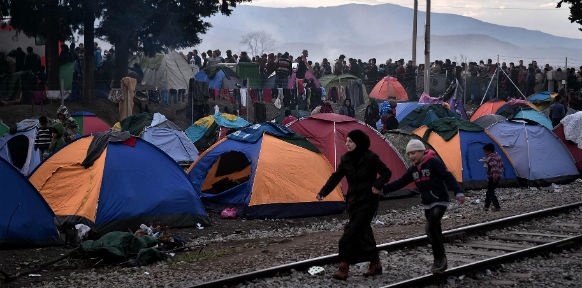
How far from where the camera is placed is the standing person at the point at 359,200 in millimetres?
10312

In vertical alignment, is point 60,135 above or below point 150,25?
below

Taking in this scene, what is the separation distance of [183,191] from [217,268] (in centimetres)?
425

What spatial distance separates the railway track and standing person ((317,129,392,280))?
34cm

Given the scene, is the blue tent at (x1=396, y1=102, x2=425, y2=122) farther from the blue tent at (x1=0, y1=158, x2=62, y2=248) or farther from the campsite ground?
the blue tent at (x1=0, y1=158, x2=62, y2=248)

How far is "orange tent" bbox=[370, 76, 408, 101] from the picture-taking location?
124ft

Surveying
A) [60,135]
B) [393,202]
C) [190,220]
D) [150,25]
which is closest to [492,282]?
[190,220]

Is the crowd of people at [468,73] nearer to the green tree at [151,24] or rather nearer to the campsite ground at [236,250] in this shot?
the green tree at [151,24]

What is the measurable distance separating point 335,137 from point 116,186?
5.54 meters

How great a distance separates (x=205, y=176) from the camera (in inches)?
717

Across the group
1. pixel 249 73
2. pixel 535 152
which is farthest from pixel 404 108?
pixel 535 152

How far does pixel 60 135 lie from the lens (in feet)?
57.8

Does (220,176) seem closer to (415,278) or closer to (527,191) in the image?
(527,191)

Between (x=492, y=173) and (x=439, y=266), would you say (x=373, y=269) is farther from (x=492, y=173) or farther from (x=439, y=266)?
(x=492, y=173)

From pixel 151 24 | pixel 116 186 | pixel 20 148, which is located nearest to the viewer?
pixel 116 186
